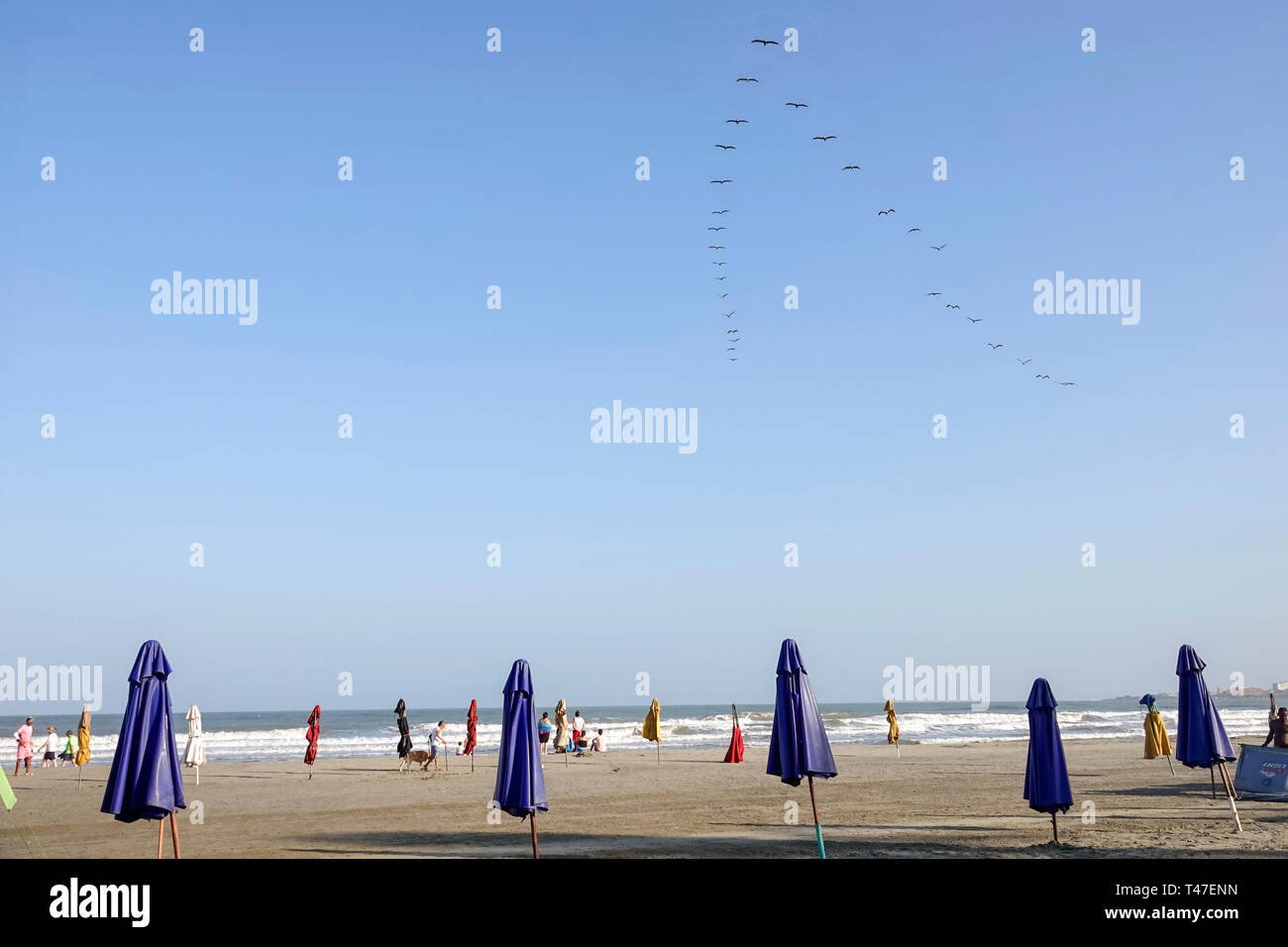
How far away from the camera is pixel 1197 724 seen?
17.0m

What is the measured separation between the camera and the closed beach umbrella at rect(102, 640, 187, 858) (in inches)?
457

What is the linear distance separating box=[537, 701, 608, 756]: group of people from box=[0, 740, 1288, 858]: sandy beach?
5.06 metres

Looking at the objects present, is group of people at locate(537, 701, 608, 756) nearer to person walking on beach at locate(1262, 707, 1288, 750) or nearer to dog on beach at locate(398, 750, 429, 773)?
dog on beach at locate(398, 750, 429, 773)

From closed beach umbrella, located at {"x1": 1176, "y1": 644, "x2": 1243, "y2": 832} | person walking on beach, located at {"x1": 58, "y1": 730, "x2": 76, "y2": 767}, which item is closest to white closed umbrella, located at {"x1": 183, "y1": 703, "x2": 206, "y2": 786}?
person walking on beach, located at {"x1": 58, "y1": 730, "x2": 76, "y2": 767}

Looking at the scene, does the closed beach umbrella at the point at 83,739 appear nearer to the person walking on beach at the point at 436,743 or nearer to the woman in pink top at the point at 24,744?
the woman in pink top at the point at 24,744

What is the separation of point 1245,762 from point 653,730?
18.3 meters

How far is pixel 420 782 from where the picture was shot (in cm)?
2734

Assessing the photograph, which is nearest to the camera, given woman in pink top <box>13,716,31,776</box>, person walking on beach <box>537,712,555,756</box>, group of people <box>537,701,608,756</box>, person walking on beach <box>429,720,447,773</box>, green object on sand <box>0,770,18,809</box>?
green object on sand <box>0,770,18,809</box>

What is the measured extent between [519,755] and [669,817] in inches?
281
